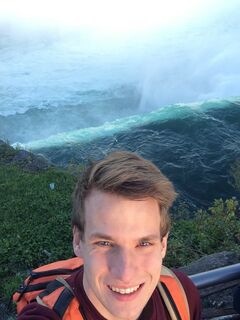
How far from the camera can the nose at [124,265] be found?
1.90 meters

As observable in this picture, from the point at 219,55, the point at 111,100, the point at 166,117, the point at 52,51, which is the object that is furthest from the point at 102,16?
the point at 166,117

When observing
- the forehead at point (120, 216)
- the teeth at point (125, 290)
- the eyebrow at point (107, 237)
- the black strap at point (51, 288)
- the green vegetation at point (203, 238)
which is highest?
the forehead at point (120, 216)

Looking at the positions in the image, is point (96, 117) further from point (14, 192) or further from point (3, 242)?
point (3, 242)

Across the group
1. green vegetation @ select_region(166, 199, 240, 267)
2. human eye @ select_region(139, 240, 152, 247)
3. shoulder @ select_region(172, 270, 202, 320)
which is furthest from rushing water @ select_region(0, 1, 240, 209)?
human eye @ select_region(139, 240, 152, 247)

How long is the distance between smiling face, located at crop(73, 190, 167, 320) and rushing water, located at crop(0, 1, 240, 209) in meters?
7.73

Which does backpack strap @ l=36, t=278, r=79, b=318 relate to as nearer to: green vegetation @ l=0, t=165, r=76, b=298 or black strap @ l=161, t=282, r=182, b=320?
black strap @ l=161, t=282, r=182, b=320

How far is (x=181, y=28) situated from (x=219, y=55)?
34.6 feet

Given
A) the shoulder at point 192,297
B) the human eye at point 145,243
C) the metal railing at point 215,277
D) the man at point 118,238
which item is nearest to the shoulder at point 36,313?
the man at point 118,238

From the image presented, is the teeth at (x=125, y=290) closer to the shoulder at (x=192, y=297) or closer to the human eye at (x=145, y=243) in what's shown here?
the human eye at (x=145, y=243)

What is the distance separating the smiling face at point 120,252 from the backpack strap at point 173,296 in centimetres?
20

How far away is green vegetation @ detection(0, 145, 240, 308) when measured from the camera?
5395 mm

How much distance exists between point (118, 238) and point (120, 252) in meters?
0.06

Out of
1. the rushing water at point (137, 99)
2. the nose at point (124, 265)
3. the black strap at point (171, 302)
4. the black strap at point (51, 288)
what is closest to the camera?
the nose at point (124, 265)

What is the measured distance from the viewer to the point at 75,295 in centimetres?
205
